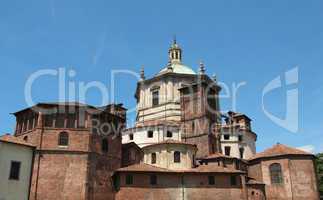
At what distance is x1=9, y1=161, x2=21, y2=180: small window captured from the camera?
3115 cm

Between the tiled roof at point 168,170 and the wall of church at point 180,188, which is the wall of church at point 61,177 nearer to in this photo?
the tiled roof at point 168,170

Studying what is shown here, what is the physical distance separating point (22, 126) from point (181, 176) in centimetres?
1687

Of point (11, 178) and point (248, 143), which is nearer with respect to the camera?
point (11, 178)

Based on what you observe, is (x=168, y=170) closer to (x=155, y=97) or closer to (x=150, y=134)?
(x=150, y=134)

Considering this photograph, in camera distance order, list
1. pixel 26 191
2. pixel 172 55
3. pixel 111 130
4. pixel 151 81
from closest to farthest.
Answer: pixel 26 191, pixel 111 130, pixel 151 81, pixel 172 55

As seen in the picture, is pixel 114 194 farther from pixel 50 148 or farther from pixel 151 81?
pixel 151 81

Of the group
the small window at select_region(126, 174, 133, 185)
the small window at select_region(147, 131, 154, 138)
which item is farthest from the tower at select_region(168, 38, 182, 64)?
the small window at select_region(126, 174, 133, 185)

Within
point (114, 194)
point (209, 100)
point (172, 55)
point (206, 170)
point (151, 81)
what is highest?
point (172, 55)

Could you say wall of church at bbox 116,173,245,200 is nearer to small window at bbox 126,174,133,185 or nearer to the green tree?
small window at bbox 126,174,133,185

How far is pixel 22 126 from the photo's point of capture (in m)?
36.5

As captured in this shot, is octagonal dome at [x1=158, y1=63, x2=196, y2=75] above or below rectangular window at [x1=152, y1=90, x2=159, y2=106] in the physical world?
above

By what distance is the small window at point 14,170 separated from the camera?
102 ft

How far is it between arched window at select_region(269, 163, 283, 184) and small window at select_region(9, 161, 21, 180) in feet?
90.4

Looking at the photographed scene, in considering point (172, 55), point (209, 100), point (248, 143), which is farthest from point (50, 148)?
point (172, 55)
